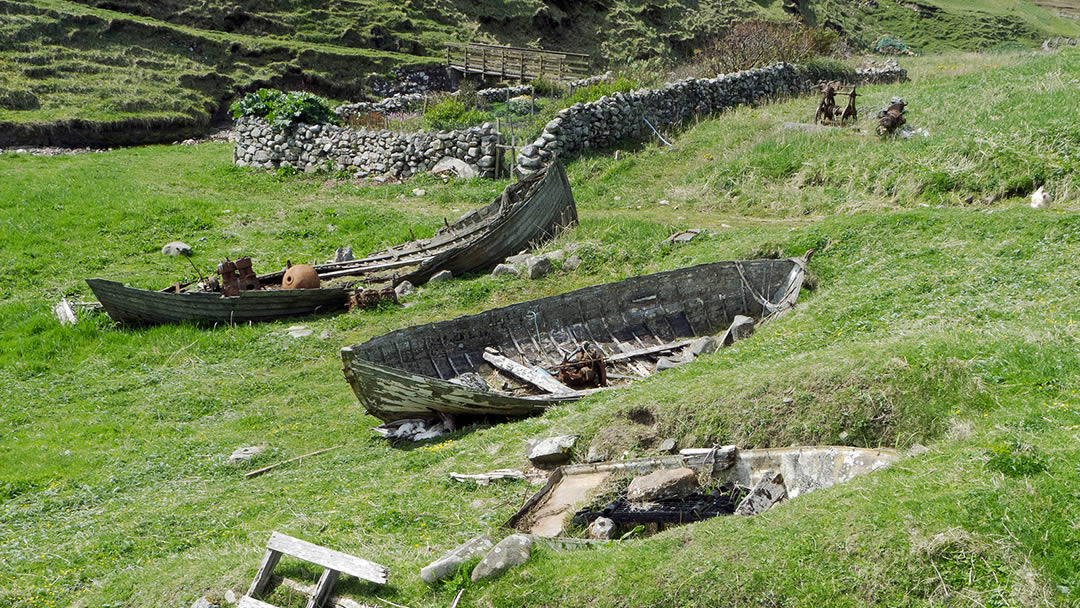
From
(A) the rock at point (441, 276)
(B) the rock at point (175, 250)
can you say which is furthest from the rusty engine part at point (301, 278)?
(B) the rock at point (175, 250)

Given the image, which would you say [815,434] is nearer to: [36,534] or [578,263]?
[36,534]

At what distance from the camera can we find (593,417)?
9148 mm

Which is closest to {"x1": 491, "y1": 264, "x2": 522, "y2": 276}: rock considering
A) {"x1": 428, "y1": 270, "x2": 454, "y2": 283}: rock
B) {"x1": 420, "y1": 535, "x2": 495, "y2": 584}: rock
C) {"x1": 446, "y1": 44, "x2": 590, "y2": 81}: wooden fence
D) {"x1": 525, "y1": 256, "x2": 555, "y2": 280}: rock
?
{"x1": 525, "y1": 256, "x2": 555, "y2": 280}: rock

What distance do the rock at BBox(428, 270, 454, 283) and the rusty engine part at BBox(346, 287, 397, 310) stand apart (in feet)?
3.02

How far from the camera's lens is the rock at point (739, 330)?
11749 mm

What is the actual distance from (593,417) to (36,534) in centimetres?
583

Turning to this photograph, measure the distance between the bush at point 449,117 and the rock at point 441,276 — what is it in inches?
347

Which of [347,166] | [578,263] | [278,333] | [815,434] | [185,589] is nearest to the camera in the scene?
[185,589]

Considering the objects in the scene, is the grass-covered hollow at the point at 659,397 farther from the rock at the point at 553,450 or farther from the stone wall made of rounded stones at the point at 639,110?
the stone wall made of rounded stones at the point at 639,110

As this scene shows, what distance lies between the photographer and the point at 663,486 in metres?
7.23

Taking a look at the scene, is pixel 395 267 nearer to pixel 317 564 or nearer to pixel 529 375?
pixel 529 375

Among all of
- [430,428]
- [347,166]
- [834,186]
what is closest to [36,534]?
[430,428]

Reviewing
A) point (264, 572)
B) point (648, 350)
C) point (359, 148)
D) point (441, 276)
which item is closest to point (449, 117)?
point (359, 148)

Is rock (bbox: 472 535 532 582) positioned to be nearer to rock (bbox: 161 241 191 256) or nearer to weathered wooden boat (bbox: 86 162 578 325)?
weathered wooden boat (bbox: 86 162 578 325)
